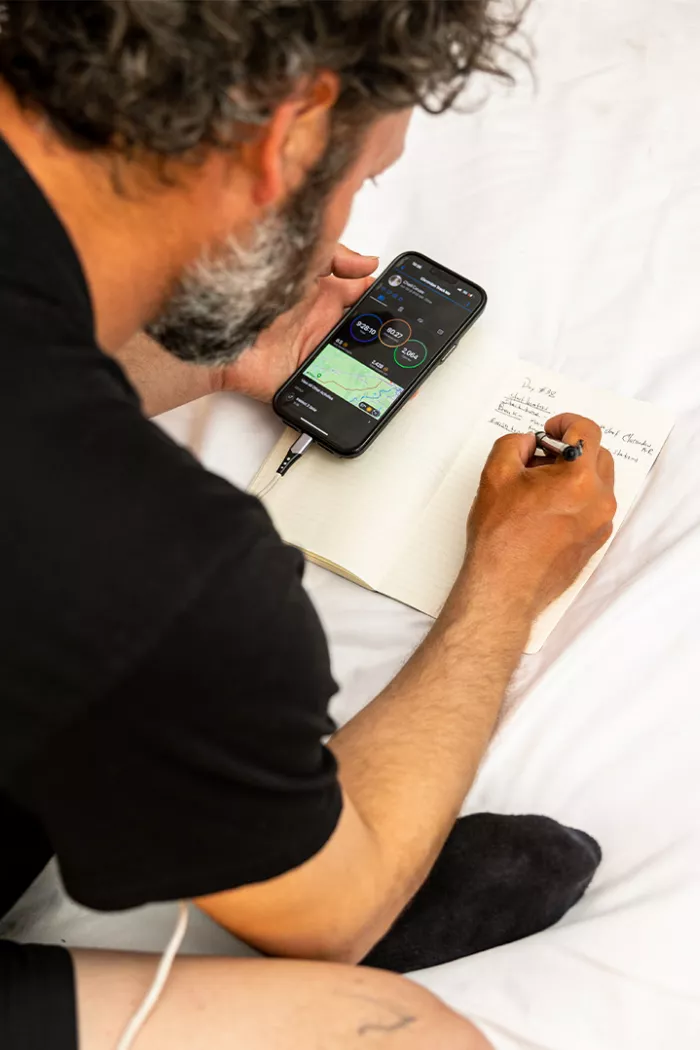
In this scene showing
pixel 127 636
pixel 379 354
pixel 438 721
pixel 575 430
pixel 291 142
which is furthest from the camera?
pixel 379 354

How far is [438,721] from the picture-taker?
757 mm

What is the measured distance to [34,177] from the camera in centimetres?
57

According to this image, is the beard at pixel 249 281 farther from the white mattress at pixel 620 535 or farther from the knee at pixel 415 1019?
the knee at pixel 415 1019

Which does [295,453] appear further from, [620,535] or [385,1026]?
[385,1026]

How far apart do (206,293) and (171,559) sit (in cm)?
26

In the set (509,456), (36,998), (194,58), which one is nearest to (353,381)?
(509,456)

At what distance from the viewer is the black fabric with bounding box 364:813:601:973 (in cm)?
75

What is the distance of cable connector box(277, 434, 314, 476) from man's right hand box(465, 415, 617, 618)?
164mm

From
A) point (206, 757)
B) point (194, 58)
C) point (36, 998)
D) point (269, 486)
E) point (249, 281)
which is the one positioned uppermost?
point (194, 58)

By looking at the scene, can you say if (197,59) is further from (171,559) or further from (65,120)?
(171,559)

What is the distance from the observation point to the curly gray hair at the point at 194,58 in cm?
54

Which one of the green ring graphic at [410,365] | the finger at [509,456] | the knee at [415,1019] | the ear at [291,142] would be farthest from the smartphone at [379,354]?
the knee at [415,1019]

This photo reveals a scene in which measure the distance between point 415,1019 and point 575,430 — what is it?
46 centimetres

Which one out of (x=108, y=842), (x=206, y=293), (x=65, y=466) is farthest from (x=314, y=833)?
(x=206, y=293)
